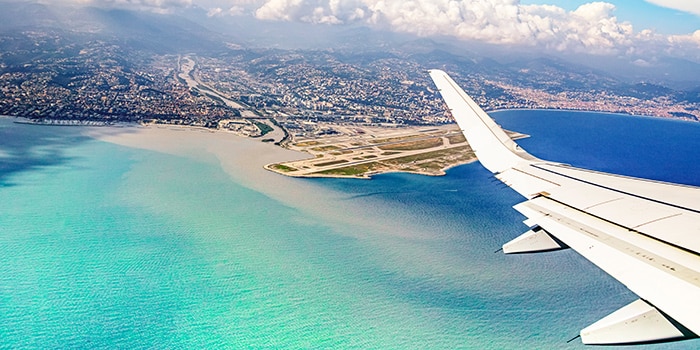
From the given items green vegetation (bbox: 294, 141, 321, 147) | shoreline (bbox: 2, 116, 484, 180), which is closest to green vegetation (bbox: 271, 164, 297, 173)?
shoreline (bbox: 2, 116, 484, 180)

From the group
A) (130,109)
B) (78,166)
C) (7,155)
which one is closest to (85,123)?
(130,109)

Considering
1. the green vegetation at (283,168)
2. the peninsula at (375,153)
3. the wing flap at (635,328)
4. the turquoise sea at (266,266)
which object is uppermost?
the wing flap at (635,328)

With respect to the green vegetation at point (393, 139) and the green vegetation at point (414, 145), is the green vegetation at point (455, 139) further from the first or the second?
the green vegetation at point (393, 139)

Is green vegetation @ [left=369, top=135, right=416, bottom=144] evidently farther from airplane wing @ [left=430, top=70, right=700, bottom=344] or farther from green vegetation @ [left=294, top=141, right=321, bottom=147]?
airplane wing @ [left=430, top=70, right=700, bottom=344]

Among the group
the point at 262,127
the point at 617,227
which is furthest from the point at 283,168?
the point at 617,227

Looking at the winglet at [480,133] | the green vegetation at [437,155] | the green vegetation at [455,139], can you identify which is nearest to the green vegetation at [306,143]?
the green vegetation at [437,155]
